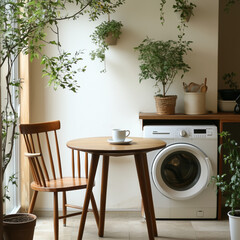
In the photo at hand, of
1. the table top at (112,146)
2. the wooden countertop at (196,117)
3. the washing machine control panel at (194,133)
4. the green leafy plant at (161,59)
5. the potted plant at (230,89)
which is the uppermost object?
the green leafy plant at (161,59)

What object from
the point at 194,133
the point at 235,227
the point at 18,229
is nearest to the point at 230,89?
the point at 194,133

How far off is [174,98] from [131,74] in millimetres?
464

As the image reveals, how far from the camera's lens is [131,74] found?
4.35 metres

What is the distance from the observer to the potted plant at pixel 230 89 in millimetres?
4398

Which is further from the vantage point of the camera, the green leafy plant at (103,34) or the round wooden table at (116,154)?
the green leafy plant at (103,34)

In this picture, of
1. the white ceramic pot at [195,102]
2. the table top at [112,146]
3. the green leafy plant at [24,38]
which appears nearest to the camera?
the green leafy plant at [24,38]

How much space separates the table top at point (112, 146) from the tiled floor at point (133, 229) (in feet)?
2.54

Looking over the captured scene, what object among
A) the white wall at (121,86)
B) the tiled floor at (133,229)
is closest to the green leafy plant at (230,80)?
the white wall at (121,86)

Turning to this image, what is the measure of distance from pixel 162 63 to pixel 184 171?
951mm

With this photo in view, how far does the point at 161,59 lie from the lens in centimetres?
411

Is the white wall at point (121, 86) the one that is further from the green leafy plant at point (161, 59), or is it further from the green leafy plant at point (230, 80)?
the green leafy plant at point (230, 80)

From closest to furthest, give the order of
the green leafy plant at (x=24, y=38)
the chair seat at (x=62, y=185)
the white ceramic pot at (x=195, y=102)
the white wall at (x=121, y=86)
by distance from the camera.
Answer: the green leafy plant at (x=24, y=38) → the chair seat at (x=62, y=185) → the white ceramic pot at (x=195, y=102) → the white wall at (x=121, y=86)

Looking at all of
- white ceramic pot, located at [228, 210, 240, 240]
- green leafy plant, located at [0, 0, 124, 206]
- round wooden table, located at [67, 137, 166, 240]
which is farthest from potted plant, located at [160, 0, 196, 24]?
white ceramic pot, located at [228, 210, 240, 240]

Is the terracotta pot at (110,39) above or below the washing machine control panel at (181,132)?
above
